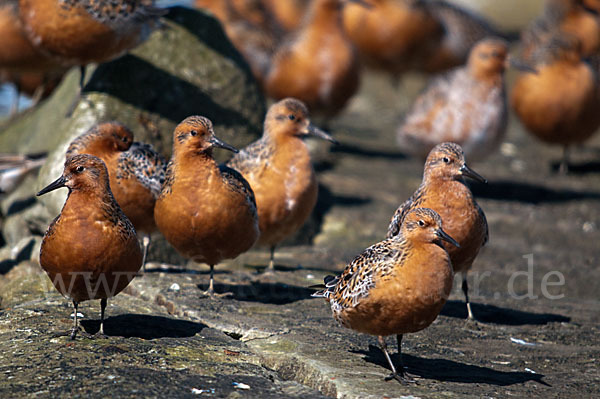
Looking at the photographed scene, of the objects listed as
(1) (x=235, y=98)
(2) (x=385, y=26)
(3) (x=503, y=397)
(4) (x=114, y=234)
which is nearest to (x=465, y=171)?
(3) (x=503, y=397)

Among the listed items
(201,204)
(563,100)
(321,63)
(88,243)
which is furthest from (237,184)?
(563,100)

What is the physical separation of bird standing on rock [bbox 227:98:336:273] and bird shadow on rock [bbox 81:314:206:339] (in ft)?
5.55

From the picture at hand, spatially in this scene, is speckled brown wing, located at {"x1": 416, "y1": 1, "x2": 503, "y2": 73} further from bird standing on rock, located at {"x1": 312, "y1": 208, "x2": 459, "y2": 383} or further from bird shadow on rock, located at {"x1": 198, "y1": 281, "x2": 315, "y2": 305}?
bird standing on rock, located at {"x1": 312, "y1": 208, "x2": 459, "y2": 383}

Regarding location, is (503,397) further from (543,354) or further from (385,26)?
(385,26)

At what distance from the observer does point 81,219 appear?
5.52 meters

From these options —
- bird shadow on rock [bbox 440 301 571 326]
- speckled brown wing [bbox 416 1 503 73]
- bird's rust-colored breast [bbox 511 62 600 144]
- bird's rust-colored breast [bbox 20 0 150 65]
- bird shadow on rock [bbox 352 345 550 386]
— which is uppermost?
speckled brown wing [bbox 416 1 503 73]

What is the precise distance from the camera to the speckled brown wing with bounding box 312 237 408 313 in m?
5.33

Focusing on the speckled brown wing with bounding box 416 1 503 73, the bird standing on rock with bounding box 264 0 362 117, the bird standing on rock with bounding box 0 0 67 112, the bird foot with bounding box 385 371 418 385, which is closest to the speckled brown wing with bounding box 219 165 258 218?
the bird foot with bounding box 385 371 418 385

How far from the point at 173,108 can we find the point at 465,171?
344 centimetres

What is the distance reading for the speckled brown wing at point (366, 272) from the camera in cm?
533

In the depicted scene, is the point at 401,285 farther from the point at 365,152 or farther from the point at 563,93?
the point at 365,152

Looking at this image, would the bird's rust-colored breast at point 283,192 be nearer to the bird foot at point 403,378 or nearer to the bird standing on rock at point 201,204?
the bird standing on rock at point 201,204

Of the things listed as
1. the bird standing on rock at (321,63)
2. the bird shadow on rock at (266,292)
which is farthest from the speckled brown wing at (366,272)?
the bird standing on rock at (321,63)

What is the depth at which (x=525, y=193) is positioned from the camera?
1133cm
